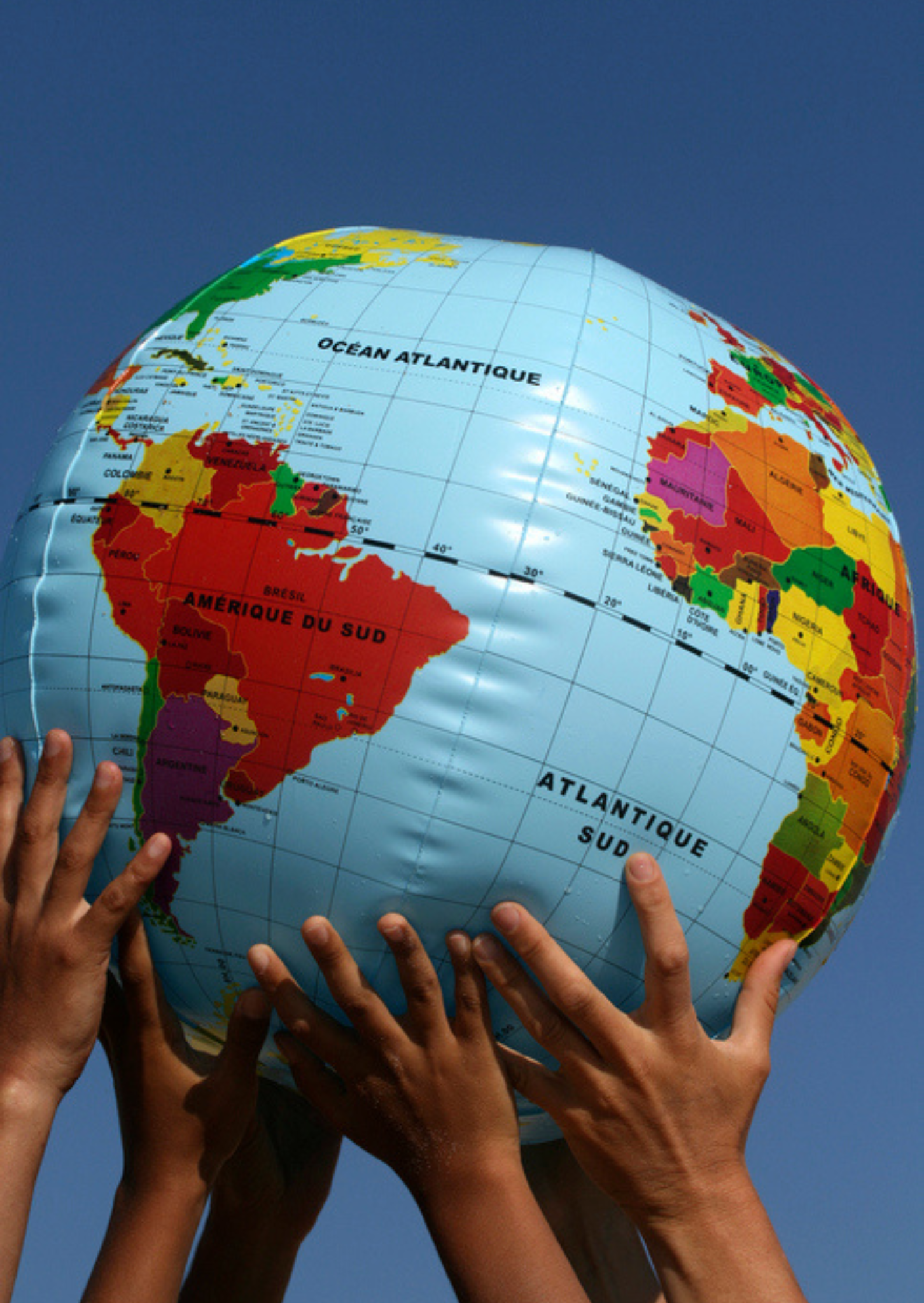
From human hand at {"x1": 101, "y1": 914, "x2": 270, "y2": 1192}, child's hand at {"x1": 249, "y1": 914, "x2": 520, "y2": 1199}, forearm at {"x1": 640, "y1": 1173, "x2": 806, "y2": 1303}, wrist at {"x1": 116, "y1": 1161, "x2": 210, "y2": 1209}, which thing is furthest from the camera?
wrist at {"x1": 116, "y1": 1161, "x2": 210, "y2": 1209}

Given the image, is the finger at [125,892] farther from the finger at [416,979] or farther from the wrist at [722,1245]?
the wrist at [722,1245]

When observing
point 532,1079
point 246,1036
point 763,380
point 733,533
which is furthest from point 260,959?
point 763,380

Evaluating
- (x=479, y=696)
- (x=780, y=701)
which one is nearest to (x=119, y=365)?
(x=479, y=696)

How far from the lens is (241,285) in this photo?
3.35 metres

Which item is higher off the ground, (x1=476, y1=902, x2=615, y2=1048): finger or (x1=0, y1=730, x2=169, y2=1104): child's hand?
(x1=476, y1=902, x2=615, y2=1048): finger

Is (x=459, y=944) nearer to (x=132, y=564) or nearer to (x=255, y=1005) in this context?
(x=255, y=1005)

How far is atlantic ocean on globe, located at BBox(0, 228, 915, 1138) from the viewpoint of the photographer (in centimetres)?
270

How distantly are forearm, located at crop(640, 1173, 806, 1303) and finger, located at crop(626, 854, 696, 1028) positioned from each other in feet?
1.30

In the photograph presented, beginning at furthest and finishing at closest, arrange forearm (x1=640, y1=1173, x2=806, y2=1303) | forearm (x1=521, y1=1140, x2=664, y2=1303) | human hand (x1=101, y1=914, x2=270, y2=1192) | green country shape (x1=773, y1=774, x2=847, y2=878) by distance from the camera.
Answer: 1. forearm (x1=521, y1=1140, x2=664, y2=1303)
2. human hand (x1=101, y1=914, x2=270, y2=1192)
3. green country shape (x1=773, y1=774, x2=847, y2=878)
4. forearm (x1=640, y1=1173, x2=806, y2=1303)

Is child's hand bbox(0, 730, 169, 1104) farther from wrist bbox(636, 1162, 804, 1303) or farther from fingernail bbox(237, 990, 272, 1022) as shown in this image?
wrist bbox(636, 1162, 804, 1303)

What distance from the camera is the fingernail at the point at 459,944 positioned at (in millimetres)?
2768

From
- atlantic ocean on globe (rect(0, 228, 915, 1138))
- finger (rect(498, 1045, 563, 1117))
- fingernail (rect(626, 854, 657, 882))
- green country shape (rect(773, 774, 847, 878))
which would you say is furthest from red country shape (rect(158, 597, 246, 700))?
green country shape (rect(773, 774, 847, 878))

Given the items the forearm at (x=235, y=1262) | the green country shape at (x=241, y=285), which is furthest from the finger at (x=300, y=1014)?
the green country shape at (x=241, y=285)

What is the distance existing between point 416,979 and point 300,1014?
32cm
